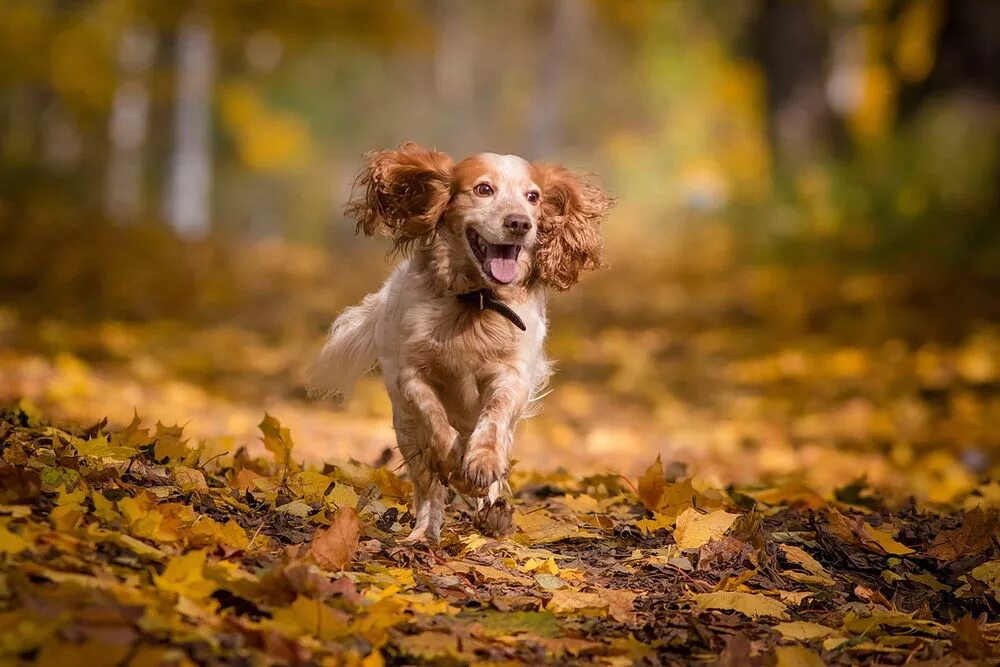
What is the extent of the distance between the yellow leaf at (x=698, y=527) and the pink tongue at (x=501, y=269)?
106 centimetres

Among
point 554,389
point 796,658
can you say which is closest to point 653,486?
point 796,658

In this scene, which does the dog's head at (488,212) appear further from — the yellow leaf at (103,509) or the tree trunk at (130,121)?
the tree trunk at (130,121)

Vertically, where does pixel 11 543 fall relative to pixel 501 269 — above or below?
below

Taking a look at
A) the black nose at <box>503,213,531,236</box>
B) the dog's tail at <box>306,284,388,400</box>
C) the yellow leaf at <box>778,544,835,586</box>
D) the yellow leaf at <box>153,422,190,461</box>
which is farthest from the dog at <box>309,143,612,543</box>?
the yellow leaf at <box>778,544,835,586</box>

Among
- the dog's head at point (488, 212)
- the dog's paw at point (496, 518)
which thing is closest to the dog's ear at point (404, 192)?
the dog's head at point (488, 212)

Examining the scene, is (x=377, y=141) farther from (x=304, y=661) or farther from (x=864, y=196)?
(x=304, y=661)

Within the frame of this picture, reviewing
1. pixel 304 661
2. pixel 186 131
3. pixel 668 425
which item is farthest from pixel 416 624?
pixel 186 131

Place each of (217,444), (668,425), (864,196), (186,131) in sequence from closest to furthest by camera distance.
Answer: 1. (217,444)
2. (668,425)
3. (864,196)
4. (186,131)

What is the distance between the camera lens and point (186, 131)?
2356cm

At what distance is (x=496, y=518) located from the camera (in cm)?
459

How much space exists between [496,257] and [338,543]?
136 centimetres

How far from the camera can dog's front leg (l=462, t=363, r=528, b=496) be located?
436cm

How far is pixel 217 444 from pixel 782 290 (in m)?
9.74

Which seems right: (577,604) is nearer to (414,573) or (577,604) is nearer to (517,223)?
(414,573)
